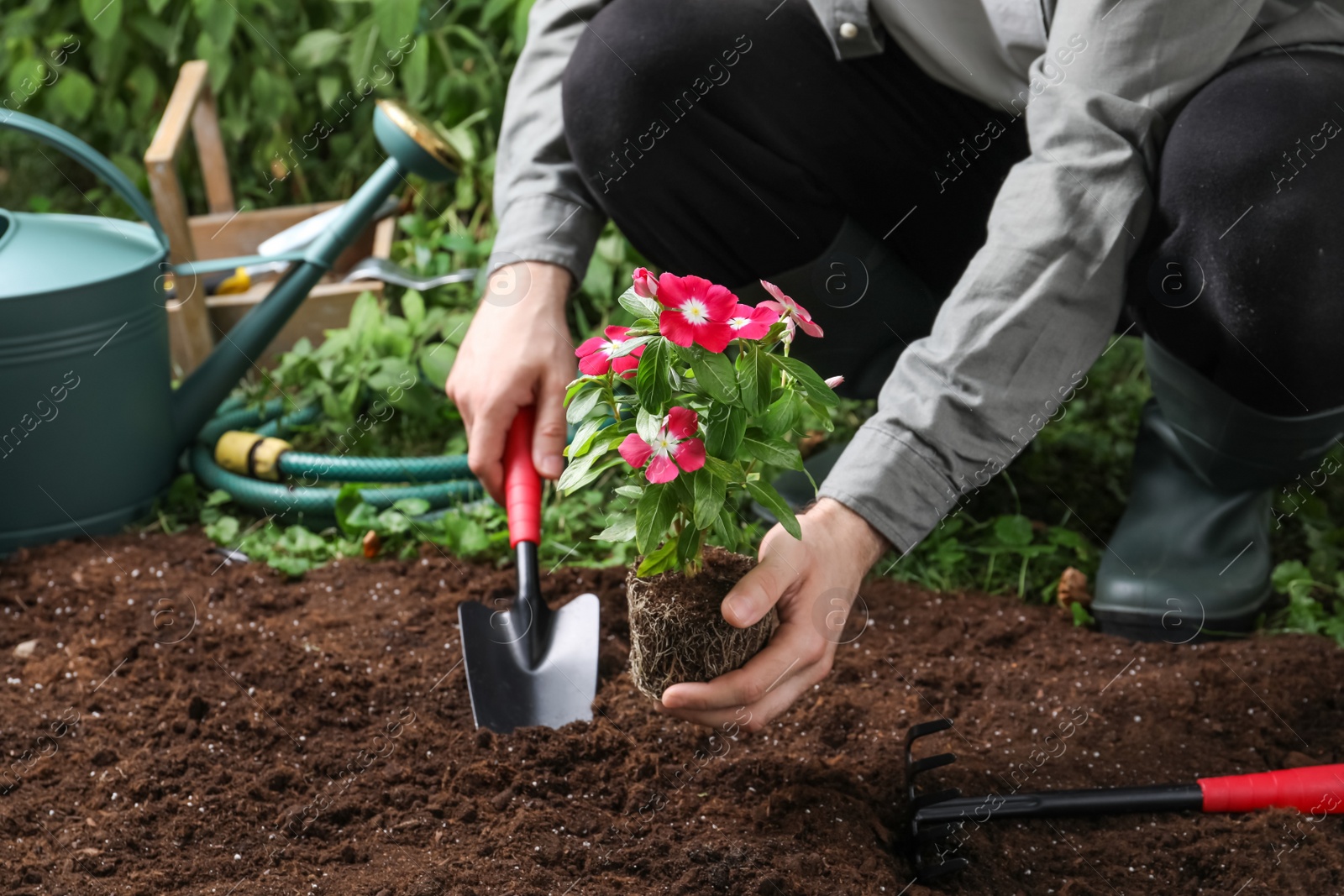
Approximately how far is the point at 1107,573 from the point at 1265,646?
0.24 m

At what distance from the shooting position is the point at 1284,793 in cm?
127

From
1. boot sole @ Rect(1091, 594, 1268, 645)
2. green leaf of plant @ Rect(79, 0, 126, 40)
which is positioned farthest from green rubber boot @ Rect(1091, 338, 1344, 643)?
green leaf of plant @ Rect(79, 0, 126, 40)

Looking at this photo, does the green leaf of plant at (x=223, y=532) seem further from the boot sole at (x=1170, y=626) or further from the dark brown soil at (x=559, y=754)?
the boot sole at (x=1170, y=626)

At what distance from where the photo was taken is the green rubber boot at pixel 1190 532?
162 cm

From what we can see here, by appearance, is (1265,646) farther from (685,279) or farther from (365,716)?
(365,716)

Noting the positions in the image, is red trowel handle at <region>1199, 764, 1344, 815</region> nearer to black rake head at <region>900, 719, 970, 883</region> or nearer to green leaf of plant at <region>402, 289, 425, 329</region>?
black rake head at <region>900, 719, 970, 883</region>

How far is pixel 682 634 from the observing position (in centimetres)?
119

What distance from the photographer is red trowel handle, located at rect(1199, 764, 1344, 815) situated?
49.8 inches

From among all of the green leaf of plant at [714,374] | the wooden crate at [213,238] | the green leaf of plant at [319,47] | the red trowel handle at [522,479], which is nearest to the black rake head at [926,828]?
the green leaf of plant at [714,374]

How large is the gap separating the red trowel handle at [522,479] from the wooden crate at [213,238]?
878 mm

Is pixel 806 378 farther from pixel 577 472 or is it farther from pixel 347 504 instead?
pixel 347 504

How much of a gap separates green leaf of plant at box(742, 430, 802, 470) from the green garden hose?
41.6 inches

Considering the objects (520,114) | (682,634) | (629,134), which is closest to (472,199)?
(520,114)

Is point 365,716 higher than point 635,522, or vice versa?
point 635,522
